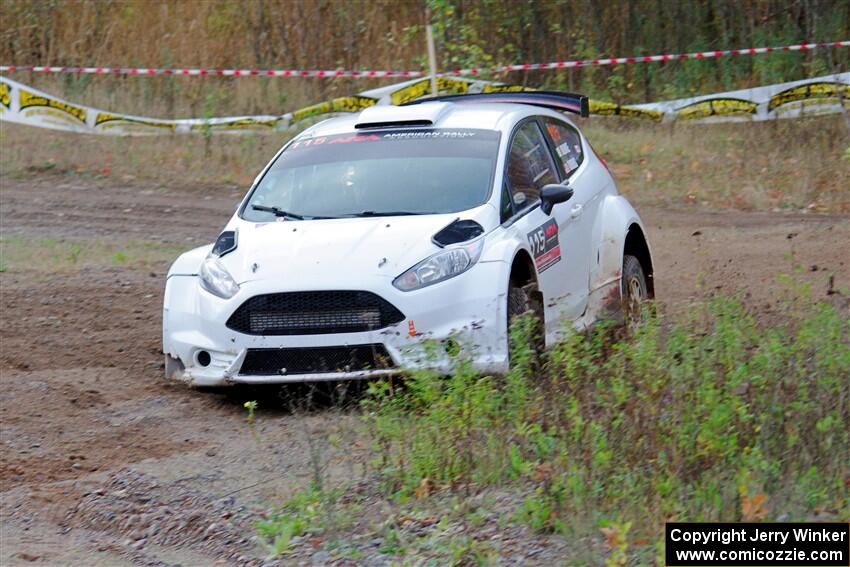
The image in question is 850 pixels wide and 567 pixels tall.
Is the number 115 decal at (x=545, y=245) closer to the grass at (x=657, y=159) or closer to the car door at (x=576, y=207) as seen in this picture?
the car door at (x=576, y=207)

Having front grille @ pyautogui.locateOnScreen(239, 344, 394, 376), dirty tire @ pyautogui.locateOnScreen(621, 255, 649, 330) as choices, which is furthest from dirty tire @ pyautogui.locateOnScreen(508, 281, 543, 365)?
dirty tire @ pyautogui.locateOnScreen(621, 255, 649, 330)

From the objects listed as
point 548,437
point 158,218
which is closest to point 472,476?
point 548,437

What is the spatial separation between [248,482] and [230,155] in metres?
12.1

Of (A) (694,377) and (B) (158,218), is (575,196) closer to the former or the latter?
(A) (694,377)

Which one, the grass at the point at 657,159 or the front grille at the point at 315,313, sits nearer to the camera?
the front grille at the point at 315,313

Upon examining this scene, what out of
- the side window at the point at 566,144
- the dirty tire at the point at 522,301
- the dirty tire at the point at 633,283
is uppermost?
the side window at the point at 566,144

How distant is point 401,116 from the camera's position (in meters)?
8.62

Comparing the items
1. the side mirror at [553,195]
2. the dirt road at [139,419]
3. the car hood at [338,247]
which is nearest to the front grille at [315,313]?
the car hood at [338,247]

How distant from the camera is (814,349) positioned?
18.8 feet

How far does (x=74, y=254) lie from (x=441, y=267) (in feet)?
20.4

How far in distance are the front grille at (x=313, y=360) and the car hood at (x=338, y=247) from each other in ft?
1.31

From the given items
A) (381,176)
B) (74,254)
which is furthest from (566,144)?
(74,254)

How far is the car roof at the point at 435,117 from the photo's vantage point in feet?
27.9

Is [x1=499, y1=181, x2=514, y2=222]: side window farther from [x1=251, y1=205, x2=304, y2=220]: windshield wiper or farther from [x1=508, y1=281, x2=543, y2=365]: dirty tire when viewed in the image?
[x1=251, y1=205, x2=304, y2=220]: windshield wiper
